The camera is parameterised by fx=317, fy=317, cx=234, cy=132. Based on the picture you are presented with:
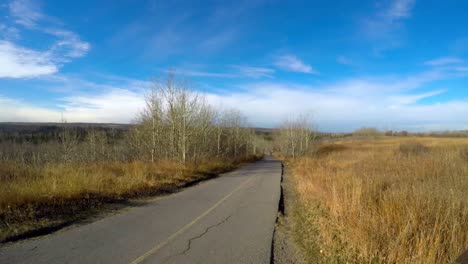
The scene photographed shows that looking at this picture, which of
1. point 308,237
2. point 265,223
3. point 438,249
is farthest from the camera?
point 265,223

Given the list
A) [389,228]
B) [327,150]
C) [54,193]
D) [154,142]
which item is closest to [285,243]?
[389,228]

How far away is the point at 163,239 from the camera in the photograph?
6.49 m

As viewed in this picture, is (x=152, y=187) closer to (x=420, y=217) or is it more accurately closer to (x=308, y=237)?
(x=308, y=237)

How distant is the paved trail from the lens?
541 centimetres

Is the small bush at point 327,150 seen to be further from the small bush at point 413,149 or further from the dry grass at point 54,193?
the dry grass at point 54,193

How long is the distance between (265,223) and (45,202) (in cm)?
603

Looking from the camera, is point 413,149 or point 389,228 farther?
point 413,149

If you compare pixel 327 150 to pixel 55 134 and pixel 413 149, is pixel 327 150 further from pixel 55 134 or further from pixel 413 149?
pixel 55 134

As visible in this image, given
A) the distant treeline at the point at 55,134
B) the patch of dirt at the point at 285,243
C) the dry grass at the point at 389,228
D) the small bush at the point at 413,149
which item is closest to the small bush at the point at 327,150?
the small bush at the point at 413,149

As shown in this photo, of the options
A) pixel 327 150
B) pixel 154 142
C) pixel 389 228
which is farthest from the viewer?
pixel 327 150

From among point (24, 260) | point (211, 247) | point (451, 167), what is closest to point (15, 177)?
point (24, 260)

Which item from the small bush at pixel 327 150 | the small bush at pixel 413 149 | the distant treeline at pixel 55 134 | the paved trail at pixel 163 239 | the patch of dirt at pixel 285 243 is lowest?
the small bush at pixel 327 150

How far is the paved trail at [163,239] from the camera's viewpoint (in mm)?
5410

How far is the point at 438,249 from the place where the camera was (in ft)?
16.0
